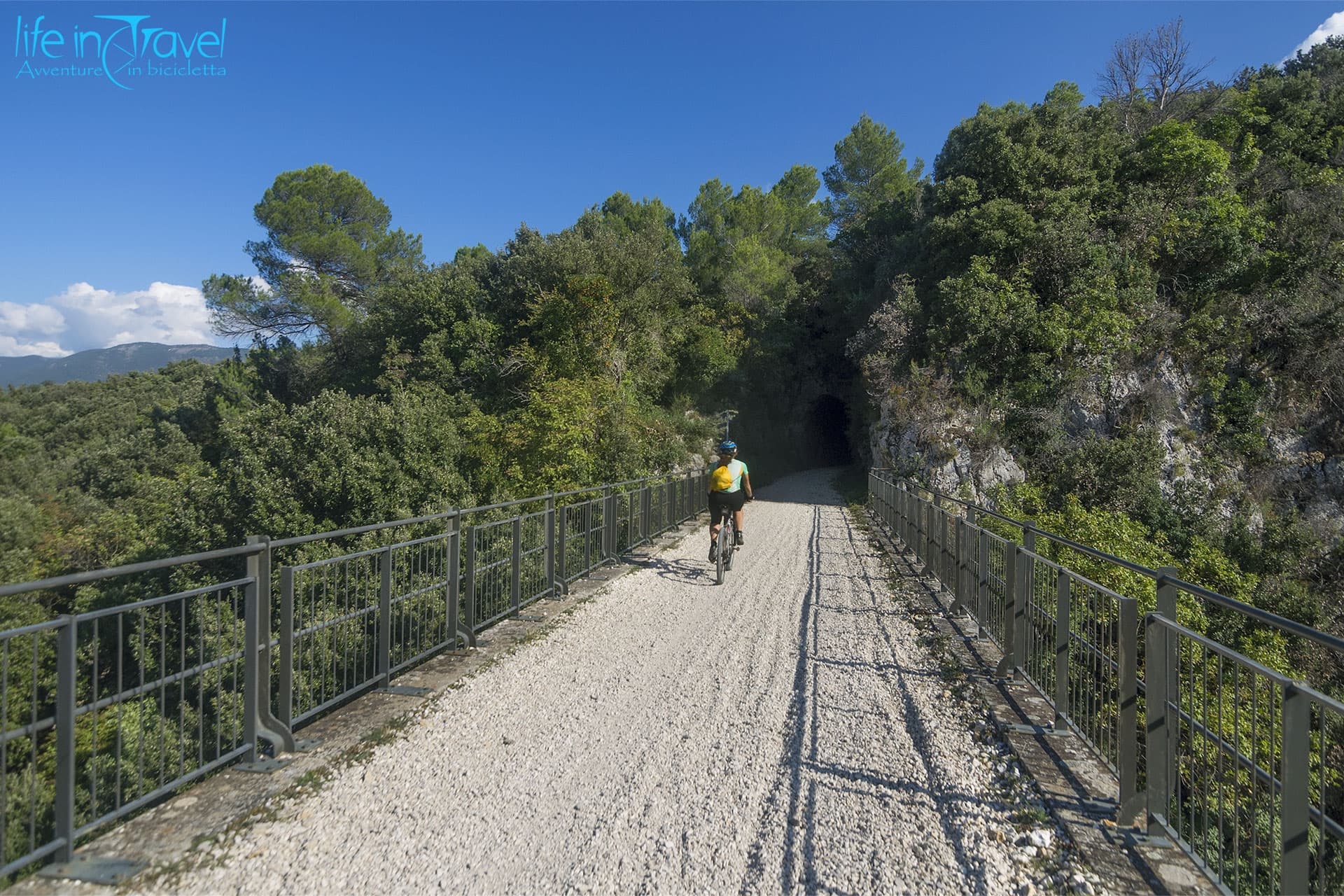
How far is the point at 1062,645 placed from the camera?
4.13 metres

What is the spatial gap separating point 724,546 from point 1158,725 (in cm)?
618

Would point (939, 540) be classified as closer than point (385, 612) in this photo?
No

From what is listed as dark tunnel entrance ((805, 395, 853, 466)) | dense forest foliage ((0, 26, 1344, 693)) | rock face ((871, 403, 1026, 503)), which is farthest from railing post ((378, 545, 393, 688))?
dark tunnel entrance ((805, 395, 853, 466))

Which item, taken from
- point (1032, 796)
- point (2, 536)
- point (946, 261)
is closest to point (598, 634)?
point (1032, 796)

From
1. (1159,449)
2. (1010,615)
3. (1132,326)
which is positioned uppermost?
(1132,326)

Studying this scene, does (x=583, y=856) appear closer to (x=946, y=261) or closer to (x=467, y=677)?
(x=467, y=677)

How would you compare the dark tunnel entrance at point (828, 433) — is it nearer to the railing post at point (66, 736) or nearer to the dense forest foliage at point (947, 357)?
the dense forest foliage at point (947, 357)

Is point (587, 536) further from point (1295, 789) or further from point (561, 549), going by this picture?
point (1295, 789)

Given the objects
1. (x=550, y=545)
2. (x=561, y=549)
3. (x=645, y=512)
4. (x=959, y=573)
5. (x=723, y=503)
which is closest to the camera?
(x=959, y=573)

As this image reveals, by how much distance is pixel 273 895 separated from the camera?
268 cm

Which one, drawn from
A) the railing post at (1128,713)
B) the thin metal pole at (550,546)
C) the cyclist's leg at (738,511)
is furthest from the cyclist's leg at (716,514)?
the railing post at (1128,713)

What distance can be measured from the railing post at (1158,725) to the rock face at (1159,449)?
1611 cm

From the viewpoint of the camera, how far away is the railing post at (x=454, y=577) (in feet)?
18.7

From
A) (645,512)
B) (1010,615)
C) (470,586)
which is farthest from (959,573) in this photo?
(645,512)
